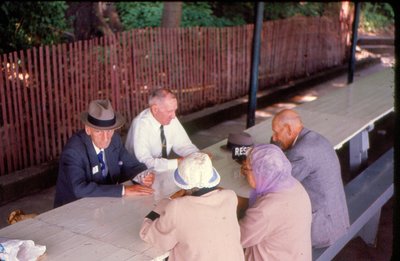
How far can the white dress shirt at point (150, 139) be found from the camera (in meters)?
4.66

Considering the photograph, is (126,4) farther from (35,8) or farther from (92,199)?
(92,199)

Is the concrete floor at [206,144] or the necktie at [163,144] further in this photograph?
the concrete floor at [206,144]

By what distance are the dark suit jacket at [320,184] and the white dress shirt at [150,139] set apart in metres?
1.12

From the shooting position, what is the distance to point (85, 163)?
4.05 meters

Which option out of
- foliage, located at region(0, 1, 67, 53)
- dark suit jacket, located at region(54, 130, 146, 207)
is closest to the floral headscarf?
dark suit jacket, located at region(54, 130, 146, 207)

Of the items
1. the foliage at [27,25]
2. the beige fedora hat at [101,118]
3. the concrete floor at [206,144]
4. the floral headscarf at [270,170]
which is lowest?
the concrete floor at [206,144]

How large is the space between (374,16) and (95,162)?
18.2 meters

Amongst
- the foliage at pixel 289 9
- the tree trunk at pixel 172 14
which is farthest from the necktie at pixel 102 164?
the foliage at pixel 289 9

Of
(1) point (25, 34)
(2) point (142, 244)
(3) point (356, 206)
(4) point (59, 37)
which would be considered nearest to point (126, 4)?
(4) point (59, 37)

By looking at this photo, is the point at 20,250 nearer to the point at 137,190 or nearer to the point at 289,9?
the point at 137,190

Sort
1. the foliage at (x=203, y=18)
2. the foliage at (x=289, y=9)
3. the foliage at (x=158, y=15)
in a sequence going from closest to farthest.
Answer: the foliage at (x=203, y=18), the foliage at (x=158, y=15), the foliage at (x=289, y=9)

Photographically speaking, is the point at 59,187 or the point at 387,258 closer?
the point at 59,187

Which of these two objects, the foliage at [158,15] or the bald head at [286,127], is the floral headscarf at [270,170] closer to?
the bald head at [286,127]

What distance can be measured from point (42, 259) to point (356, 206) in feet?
10.6
